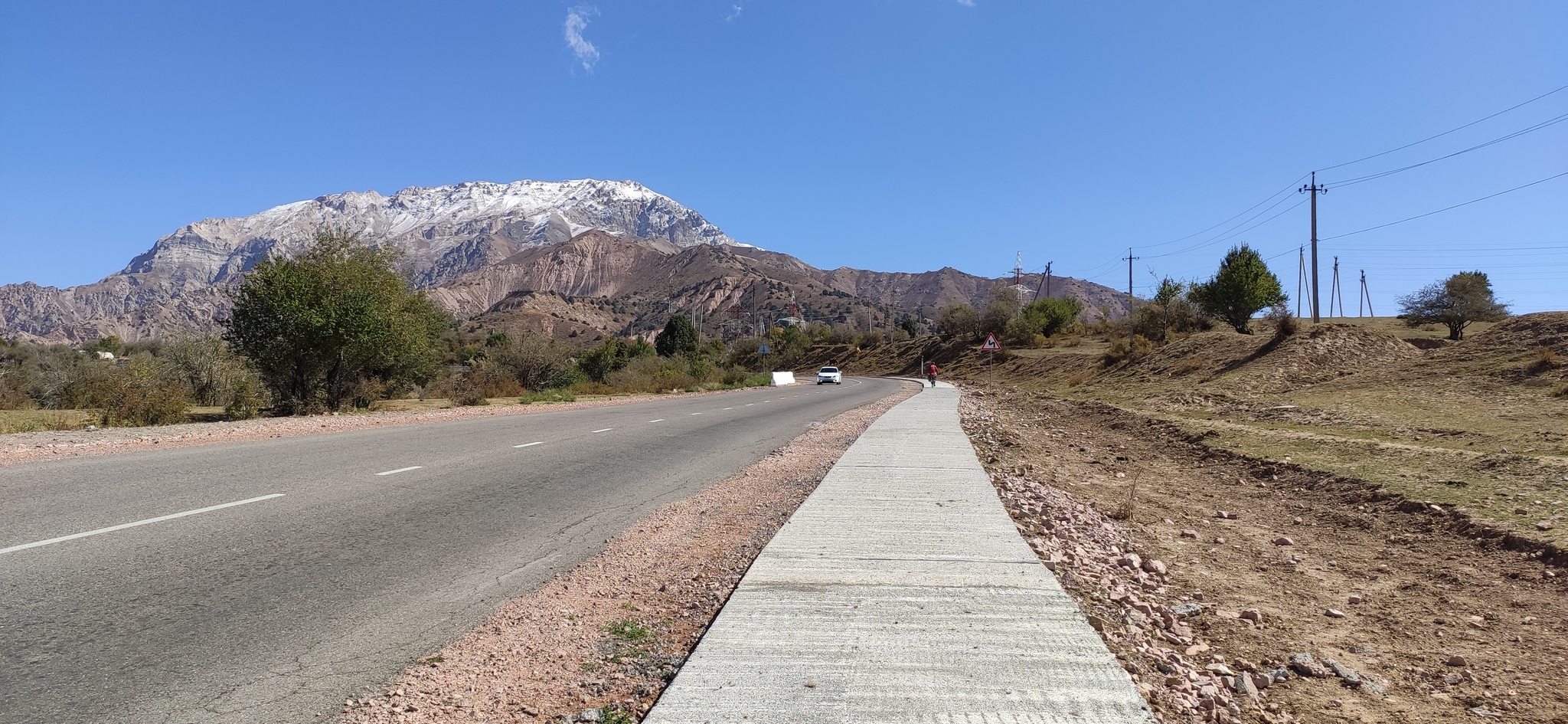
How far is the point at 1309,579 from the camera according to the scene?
20.2ft

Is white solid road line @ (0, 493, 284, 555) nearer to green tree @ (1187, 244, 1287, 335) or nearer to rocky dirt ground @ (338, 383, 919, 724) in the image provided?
rocky dirt ground @ (338, 383, 919, 724)

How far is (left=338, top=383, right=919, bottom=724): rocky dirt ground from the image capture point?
347 centimetres

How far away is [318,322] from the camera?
2267 centimetres

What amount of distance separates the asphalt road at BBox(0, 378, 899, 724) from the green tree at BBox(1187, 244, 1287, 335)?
2017 inches

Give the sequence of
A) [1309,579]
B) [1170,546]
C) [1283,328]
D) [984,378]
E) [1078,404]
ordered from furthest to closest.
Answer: [984,378] < [1283,328] < [1078,404] < [1170,546] < [1309,579]

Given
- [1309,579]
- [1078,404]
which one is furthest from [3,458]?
[1078,404]

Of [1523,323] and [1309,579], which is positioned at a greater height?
[1523,323]

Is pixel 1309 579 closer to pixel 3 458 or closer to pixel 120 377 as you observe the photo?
pixel 3 458

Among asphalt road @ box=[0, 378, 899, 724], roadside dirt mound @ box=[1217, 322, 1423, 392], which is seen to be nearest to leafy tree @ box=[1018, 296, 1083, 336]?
roadside dirt mound @ box=[1217, 322, 1423, 392]

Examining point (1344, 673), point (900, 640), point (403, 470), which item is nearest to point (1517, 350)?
point (1344, 673)

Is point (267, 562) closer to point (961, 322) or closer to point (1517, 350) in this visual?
point (1517, 350)

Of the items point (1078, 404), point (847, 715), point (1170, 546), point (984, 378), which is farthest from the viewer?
point (984, 378)

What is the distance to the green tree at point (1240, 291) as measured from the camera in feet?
173

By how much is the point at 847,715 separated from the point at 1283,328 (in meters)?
36.3
